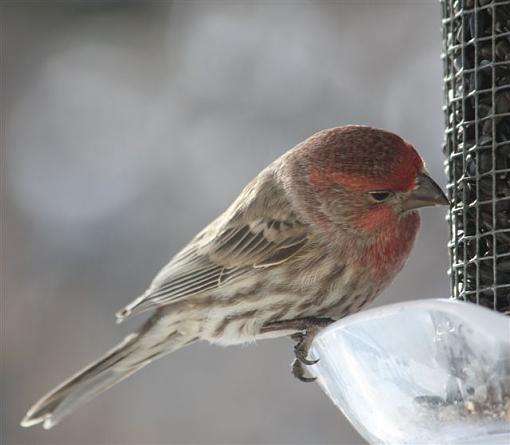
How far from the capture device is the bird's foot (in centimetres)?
501

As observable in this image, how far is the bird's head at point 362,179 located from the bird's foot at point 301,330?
473 millimetres

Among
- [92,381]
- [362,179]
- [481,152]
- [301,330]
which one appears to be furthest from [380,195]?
[92,381]

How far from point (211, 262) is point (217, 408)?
4.95 m

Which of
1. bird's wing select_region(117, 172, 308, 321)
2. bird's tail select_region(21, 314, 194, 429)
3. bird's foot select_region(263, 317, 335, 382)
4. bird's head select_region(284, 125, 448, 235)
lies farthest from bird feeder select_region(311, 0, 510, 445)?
bird's tail select_region(21, 314, 194, 429)

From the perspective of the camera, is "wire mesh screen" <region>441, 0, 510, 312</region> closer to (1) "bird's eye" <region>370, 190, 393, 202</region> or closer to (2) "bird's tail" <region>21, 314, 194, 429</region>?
(1) "bird's eye" <region>370, 190, 393, 202</region>

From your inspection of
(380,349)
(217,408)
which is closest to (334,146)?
(380,349)

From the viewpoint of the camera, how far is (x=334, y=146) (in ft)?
17.4

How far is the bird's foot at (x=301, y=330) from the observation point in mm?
5012

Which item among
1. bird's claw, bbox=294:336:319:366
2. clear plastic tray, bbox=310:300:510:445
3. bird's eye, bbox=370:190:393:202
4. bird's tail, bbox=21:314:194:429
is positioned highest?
bird's eye, bbox=370:190:393:202

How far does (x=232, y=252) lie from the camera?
233 inches

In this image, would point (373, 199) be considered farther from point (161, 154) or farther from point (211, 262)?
point (161, 154)

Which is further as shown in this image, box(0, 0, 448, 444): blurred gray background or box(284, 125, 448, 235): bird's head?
box(0, 0, 448, 444): blurred gray background

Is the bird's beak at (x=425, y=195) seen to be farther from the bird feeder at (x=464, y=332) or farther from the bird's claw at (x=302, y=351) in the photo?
the bird's claw at (x=302, y=351)

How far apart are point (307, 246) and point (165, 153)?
7566mm
